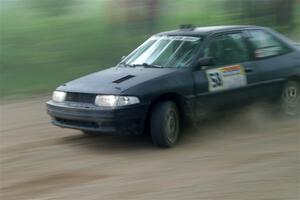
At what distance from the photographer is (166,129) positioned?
7297mm

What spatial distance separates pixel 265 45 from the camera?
28.9 feet

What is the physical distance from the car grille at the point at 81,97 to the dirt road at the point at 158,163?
625mm

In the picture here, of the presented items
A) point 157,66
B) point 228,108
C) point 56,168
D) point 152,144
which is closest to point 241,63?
point 228,108

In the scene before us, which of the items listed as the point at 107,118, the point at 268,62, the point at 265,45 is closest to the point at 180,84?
the point at 107,118

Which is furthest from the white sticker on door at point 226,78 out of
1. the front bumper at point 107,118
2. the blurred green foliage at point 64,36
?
the blurred green foliage at point 64,36

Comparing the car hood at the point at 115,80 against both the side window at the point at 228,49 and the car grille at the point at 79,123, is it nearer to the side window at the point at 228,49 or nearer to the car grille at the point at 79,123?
the car grille at the point at 79,123

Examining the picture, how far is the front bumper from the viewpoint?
7.03 meters

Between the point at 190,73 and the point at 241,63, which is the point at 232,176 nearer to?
the point at 190,73

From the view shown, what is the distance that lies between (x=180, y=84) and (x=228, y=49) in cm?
120

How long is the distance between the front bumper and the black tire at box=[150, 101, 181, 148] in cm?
16

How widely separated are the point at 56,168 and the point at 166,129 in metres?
1.51

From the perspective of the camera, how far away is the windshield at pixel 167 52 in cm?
789

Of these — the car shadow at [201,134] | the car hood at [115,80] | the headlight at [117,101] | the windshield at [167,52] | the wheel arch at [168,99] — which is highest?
the windshield at [167,52]

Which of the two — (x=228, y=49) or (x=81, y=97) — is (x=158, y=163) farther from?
(x=228, y=49)
